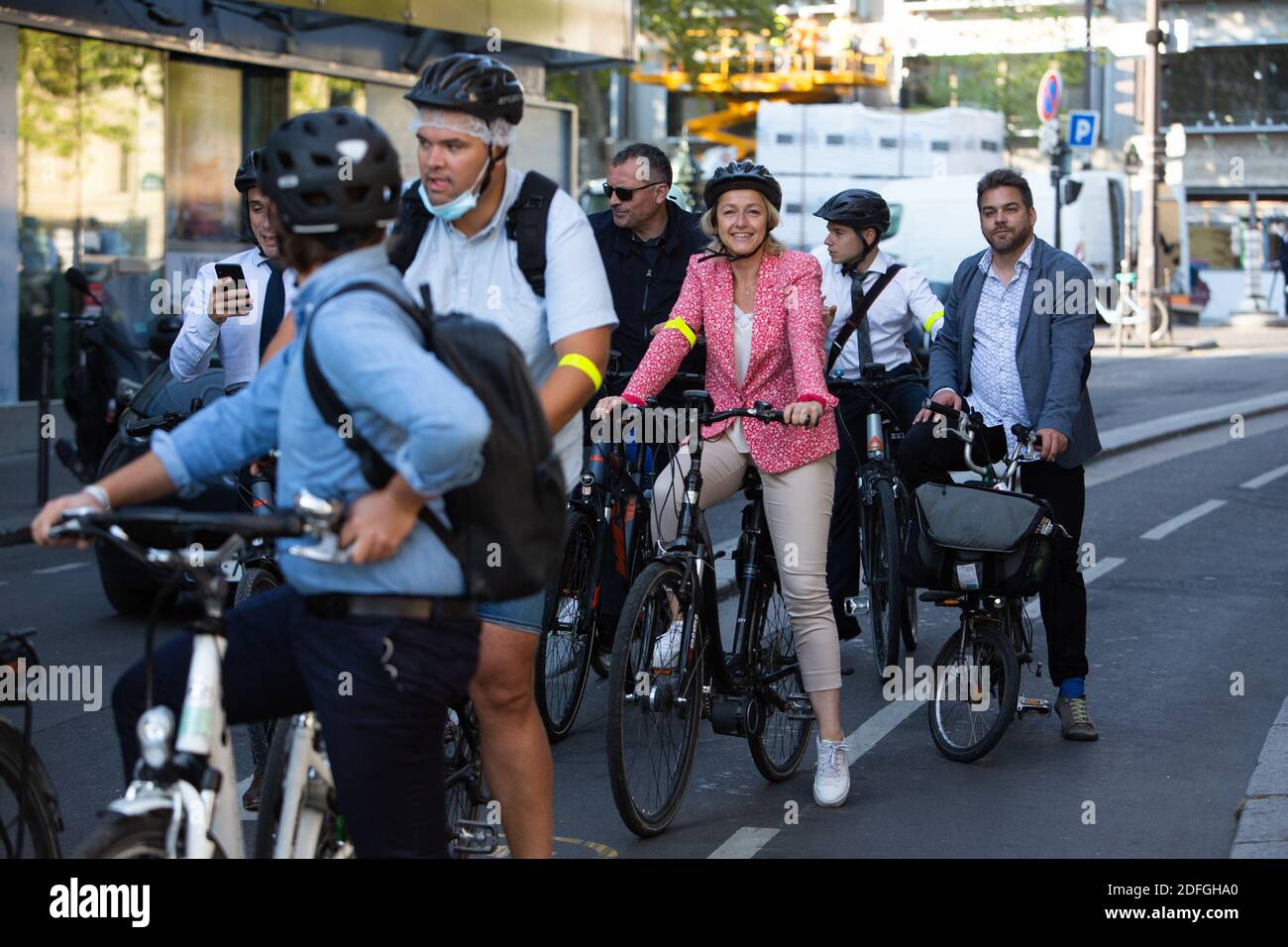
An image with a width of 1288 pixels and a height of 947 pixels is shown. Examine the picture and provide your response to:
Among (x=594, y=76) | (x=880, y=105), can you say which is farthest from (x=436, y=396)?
(x=880, y=105)

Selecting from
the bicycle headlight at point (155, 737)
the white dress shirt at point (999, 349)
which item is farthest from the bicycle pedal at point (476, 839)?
the white dress shirt at point (999, 349)

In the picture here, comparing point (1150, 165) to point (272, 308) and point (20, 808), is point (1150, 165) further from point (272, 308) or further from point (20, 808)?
point (20, 808)

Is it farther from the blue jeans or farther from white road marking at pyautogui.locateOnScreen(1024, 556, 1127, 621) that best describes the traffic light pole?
the blue jeans

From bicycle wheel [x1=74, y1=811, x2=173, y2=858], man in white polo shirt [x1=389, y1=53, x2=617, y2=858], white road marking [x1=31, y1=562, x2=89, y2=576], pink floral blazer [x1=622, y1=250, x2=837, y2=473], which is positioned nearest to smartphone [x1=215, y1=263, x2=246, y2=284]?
pink floral blazer [x1=622, y1=250, x2=837, y2=473]

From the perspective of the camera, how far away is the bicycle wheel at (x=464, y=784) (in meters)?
4.16

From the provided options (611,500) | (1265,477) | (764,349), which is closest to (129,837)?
(764,349)

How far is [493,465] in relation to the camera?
10.4 ft

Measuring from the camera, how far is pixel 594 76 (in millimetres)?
37438

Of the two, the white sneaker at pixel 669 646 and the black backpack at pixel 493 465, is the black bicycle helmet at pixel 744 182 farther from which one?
the black backpack at pixel 493 465

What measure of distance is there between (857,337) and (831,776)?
287 cm

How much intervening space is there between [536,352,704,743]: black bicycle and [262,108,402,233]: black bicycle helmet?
9.95 feet

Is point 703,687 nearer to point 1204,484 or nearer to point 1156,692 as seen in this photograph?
point 1156,692

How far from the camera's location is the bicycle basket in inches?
249

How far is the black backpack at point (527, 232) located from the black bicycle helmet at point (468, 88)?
8.1 inches
